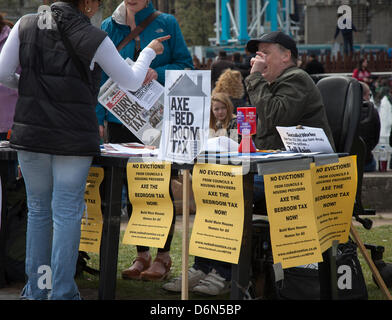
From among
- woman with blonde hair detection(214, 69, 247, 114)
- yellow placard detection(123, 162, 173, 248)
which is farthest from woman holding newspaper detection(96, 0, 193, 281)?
woman with blonde hair detection(214, 69, 247, 114)

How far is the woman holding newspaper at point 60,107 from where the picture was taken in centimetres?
366

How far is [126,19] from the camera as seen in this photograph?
493 centimetres

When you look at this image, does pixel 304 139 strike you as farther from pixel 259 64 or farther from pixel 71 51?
Answer: pixel 71 51

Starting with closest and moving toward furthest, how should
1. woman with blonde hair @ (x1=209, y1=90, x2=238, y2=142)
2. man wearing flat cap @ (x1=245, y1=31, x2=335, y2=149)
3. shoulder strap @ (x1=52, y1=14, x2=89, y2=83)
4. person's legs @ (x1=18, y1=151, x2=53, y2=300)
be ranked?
shoulder strap @ (x1=52, y1=14, x2=89, y2=83) < person's legs @ (x1=18, y1=151, x2=53, y2=300) < man wearing flat cap @ (x1=245, y1=31, x2=335, y2=149) < woman with blonde hair @ (x1=209, y1=90, x2=238, y2=142)

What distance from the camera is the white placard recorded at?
3.88 metres

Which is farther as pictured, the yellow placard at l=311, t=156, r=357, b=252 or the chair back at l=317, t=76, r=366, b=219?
the chair back at l=317, t=76, r=366, b=219

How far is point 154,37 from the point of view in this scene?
4.87 m

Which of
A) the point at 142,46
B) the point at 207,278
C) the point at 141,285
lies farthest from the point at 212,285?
the point at 142,46

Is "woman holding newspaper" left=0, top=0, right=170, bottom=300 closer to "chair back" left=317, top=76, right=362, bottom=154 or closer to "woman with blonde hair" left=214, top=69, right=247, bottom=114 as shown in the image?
"chair back" left=317, top=76, right=362, bottom=154

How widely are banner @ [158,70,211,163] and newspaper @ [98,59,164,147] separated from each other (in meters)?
0.77

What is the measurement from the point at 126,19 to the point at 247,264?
2143 millimetres

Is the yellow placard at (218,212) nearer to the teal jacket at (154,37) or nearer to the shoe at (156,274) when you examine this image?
the shoe at (156,274)
